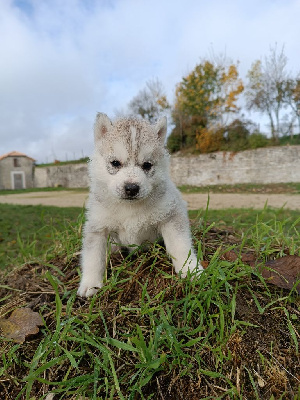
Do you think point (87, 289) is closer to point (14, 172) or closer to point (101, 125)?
point (101, 125)

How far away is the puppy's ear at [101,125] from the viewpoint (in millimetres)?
2352

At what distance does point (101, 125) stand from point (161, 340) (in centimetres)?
152

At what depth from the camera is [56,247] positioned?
132 inches

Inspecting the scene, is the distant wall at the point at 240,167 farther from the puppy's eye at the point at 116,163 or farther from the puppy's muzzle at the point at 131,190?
the puppy's muzzle at the point at 131,190

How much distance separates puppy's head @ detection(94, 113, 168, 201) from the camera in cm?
206

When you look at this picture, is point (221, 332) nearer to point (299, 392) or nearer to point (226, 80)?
point (299, 392)

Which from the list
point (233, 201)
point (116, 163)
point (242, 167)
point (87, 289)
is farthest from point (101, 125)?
point (242, 167)

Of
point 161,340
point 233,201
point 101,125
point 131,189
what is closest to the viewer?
point 161,340

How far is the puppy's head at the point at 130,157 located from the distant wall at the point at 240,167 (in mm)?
26974

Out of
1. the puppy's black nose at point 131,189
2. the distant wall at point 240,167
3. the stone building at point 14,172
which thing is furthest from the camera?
the stone building at point 14,172

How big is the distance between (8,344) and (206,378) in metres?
1.27

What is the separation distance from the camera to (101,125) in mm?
2373

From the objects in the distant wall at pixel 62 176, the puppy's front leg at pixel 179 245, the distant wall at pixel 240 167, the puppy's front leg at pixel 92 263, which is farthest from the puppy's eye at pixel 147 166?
the distant wall at pixel 62 176

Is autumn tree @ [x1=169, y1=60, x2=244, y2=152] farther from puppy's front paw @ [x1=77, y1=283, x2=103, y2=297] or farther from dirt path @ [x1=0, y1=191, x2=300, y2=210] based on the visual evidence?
puppy's front paw @ [x1=77, y1=283, x2=103, y2=297]
